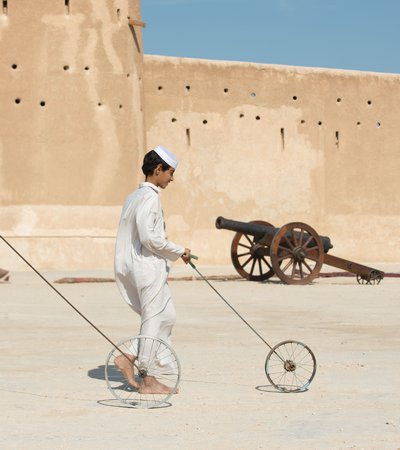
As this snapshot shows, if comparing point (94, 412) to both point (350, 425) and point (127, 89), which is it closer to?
point (350, 425)

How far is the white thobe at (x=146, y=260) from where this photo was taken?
5.50 m

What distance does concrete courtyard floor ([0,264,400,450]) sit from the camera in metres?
4.25

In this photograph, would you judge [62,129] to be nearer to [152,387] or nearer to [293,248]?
[293,248]

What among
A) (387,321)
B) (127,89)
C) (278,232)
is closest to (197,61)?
(127,89)

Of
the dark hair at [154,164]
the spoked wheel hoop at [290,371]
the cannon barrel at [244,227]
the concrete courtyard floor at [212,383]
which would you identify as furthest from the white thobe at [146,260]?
the cannon barrel at [244,227]

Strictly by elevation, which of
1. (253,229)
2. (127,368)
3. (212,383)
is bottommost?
(212,383)

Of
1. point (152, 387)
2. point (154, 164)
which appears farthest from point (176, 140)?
point (152, 387)

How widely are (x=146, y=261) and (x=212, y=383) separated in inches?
28.6

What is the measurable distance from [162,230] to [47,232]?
44.4ft

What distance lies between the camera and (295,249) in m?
14.3

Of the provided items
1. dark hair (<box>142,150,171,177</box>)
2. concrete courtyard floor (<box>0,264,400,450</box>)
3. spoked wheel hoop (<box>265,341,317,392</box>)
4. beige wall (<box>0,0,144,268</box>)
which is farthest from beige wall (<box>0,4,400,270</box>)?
dark hair (<box>142,150,171,177</box>)

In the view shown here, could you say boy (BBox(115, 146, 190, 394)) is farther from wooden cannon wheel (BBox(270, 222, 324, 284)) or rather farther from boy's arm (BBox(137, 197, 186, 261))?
wooden cannon wheel (BBox(270, 222, 324, 284))

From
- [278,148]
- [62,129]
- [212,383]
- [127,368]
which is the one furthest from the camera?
[278,148]

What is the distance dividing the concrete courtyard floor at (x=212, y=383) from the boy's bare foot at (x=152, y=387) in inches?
4.5
